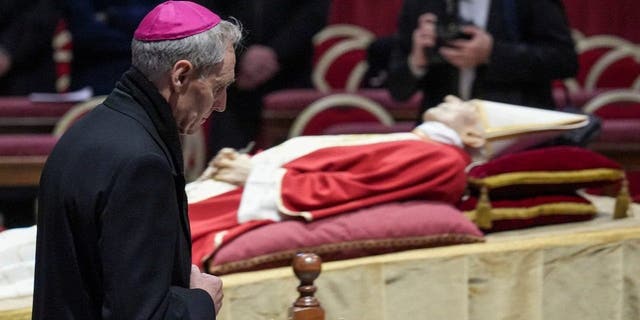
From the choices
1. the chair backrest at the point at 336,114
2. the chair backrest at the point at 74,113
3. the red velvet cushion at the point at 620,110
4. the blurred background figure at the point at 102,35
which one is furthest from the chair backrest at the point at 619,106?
the chair backrest at the point at 74,113

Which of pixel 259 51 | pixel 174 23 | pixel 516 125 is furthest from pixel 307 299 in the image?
pixel 259 51

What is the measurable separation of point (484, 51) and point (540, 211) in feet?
1.89

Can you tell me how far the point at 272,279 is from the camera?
3.01 m

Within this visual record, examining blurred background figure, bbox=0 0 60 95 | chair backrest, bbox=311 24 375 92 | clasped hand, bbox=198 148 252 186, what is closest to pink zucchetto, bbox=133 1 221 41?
clasped hand, bbox=198 148 252 186

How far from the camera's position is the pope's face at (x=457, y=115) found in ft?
11.8

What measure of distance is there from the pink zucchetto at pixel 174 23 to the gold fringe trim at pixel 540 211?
63.4 inches

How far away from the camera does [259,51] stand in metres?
4.62

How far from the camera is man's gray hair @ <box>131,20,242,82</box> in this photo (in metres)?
1.91

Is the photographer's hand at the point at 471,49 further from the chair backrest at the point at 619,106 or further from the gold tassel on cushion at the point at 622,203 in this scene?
the chair backrest at the point at 619,106

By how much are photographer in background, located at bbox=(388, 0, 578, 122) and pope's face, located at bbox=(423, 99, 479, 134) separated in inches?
8.9

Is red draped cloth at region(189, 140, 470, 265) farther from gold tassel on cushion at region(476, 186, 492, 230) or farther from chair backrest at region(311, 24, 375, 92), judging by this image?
chair backrest at region(311, 24, 375, 92)

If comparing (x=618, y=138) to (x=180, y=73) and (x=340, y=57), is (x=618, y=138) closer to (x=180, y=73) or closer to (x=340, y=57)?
(x=340, y=57)

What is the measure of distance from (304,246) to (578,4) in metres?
3.96

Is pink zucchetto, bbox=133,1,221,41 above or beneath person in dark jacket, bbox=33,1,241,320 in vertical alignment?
above
